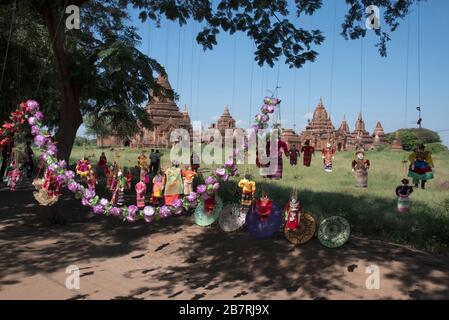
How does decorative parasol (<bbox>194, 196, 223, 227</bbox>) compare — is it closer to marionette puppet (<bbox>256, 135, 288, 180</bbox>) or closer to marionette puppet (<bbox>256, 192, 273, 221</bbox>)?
marionette puppet (<bbox>256, 192, 273, 221</bbox>)

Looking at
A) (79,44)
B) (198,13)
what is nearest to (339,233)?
(198,13)

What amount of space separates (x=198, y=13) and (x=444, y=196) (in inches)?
365

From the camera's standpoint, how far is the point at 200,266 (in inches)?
320

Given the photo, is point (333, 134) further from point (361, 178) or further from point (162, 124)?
point (361, 178)

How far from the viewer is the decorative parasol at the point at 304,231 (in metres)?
8.60

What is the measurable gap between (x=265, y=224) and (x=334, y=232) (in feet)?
5.10

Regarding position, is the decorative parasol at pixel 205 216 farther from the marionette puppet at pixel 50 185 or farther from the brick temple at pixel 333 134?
the brick temple at pixel 333 134

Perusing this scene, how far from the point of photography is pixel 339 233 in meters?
8.40

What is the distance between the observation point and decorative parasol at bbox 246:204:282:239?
357 inches

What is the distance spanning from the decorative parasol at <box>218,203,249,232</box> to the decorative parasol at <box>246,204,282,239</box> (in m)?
0.44

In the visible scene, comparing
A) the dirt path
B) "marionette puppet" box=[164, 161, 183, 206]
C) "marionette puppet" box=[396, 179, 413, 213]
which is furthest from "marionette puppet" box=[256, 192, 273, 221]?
"marionette puppet" box=[396, 179, 413, 213]

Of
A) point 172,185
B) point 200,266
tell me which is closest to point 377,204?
point 172,185
